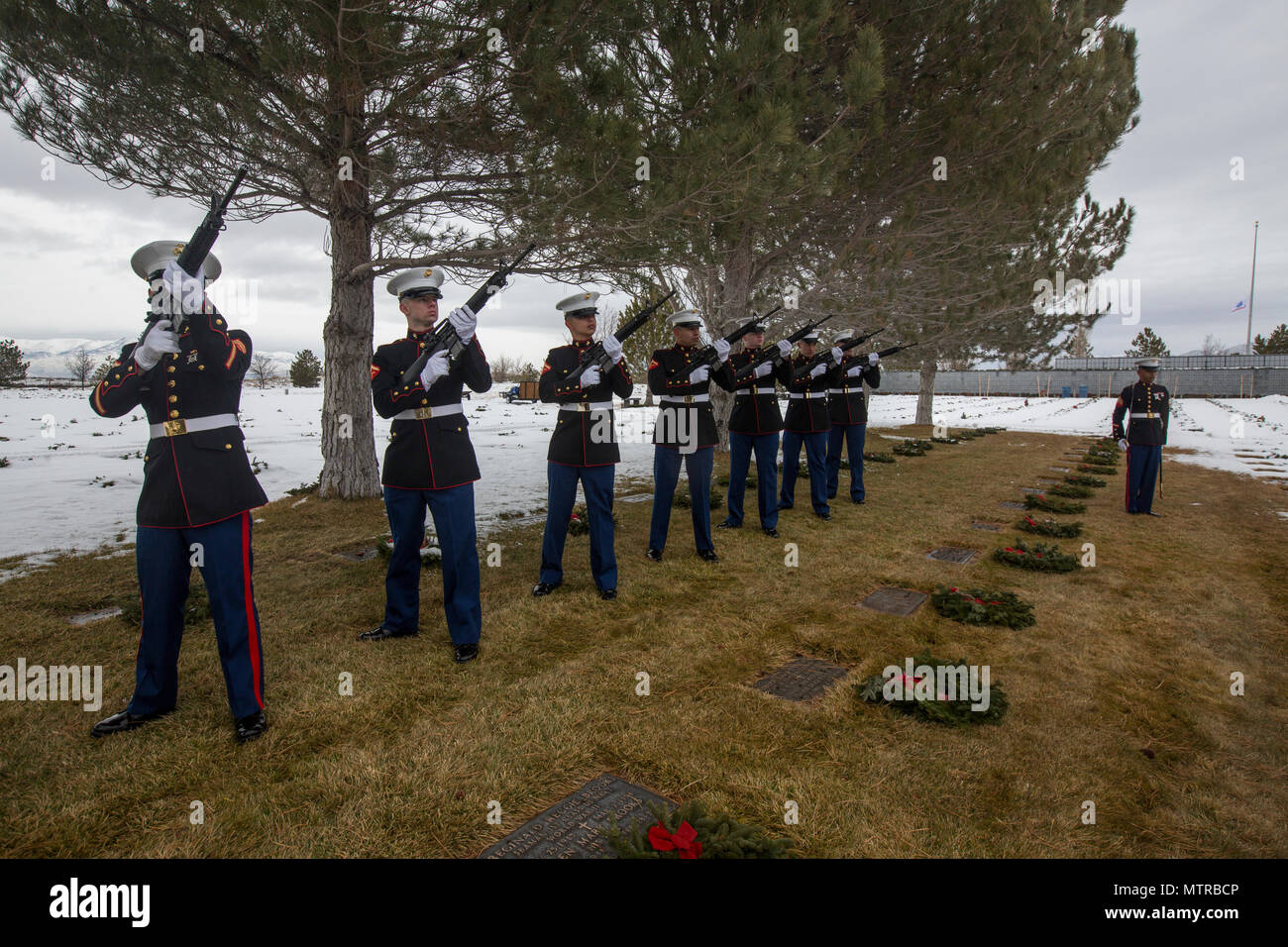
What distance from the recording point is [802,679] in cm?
367

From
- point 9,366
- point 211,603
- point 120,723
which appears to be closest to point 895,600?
point 211,603

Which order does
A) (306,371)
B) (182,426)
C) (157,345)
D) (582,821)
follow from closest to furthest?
(582,821) < (157,345) < (182,426) < (306,371)

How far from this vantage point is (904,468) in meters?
12.9

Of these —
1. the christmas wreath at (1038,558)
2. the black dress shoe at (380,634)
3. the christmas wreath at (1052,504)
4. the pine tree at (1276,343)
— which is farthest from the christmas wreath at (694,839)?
the pine tree at (1276,343)

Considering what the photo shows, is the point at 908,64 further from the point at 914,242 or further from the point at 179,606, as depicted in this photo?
A: the point at 179,606

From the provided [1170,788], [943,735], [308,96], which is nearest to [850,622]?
[943,735]

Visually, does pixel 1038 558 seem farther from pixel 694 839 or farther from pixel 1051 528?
pixel 694 839

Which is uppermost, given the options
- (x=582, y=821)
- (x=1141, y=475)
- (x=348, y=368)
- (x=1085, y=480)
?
(x=348, y=368)

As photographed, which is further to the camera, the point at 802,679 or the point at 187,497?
the point at 802,679

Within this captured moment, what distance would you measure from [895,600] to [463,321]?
12.4ft

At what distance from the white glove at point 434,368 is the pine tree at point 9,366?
1793 inches

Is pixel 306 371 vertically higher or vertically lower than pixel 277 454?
higher

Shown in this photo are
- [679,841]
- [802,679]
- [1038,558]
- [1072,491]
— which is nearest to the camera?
[679,841]

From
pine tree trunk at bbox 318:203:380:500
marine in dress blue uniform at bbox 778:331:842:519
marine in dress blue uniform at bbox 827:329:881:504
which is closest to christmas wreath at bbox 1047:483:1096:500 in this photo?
marine in dress blue uniform at bbox 827:329:881:504
